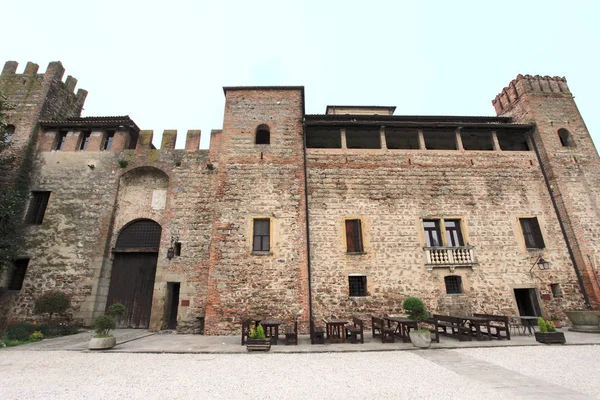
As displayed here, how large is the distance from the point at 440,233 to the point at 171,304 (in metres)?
13.4

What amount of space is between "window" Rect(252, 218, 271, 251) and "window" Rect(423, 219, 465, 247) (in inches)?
300

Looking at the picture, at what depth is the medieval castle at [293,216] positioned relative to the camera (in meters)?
12.3

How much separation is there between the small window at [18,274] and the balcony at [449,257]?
62.8 ft

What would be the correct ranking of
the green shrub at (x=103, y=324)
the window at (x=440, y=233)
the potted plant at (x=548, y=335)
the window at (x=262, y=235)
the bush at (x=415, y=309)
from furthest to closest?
the window at (x=440, y=233) < the window at (x=262, y=235) < the bush at (x=415, y=309) < the potted plant at (x=548, y=335) < the green shrub at (x=103, y=324)

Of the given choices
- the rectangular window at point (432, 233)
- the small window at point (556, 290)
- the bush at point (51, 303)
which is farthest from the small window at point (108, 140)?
the small window at point (556, 290)

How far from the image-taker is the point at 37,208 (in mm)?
14281

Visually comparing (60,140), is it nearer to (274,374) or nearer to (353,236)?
(353,236)

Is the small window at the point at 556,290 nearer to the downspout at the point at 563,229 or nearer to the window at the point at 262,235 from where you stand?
the downspout at the point at 563,229

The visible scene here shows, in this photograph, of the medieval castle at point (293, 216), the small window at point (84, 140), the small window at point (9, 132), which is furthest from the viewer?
the small window at point (84, 140)

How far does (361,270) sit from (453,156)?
26.9ft

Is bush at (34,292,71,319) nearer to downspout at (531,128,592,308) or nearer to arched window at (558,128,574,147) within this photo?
downspout at (531,128,592,308)

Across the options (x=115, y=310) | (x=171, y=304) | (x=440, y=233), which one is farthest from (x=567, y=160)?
(x=115, y=310)

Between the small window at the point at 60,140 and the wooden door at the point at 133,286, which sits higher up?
the small window at the point at 60,140

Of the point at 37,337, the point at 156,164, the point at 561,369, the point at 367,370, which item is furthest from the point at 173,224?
the point at 561,369
